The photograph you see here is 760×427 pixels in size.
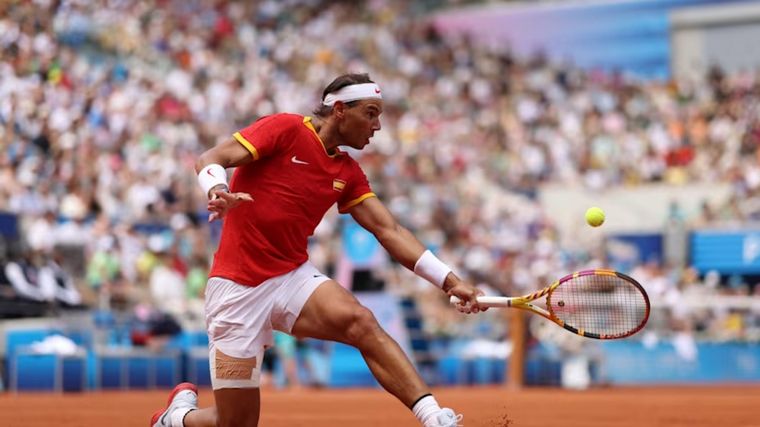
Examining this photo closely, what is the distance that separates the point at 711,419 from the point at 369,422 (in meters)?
3.10

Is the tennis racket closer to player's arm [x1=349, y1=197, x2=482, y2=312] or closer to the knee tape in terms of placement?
player's arm [x1=349, y1=197, x2=482, y2=312]

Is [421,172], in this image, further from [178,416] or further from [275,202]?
[275,202]

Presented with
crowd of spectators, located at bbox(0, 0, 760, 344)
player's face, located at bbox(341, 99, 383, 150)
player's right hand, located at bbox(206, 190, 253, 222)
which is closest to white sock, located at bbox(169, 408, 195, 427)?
player's right hand, located at bbox(206, 190, 253, 222)

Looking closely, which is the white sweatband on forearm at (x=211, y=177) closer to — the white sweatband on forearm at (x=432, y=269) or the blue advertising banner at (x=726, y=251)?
the white sweatband on forearm at (x=432, y=269)

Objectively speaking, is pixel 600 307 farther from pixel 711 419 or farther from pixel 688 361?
pixel 688 361

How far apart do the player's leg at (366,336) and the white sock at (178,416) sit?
106cm

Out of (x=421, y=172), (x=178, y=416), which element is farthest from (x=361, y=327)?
(x=421, y=172)

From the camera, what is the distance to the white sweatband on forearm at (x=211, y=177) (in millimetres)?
7207

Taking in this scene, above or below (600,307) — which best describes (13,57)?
above

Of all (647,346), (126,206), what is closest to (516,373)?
(647,346)

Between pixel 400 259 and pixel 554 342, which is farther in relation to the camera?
pixel 554 342

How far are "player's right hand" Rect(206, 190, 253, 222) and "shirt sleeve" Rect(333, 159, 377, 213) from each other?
1205mm

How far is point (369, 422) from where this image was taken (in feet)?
41.2

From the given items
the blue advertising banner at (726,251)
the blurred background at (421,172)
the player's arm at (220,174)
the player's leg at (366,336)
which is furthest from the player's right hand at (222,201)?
the blue advertising banner at (726,251)
